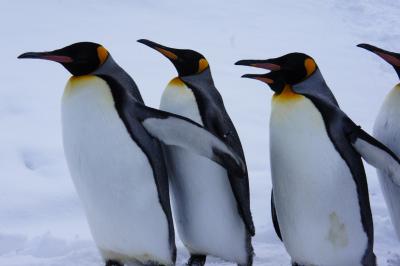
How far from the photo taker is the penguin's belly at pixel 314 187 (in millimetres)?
2205

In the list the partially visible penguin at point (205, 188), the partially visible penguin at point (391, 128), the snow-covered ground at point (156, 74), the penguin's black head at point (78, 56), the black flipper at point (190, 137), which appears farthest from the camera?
the snow-covered ground at point (156, 74)

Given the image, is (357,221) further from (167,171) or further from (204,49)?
(204,49)

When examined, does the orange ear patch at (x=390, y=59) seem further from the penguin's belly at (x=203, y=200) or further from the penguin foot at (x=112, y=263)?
the penguin foot at (x=112, y=263)

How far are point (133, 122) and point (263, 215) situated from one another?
4.10 feet

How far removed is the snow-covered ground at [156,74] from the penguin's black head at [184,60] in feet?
2.77

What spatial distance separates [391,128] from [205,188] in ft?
2.66

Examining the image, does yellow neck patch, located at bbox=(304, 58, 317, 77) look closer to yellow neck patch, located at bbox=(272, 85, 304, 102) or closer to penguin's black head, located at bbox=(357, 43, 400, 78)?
yellow neck patch, located at bbox=(272, 85, 304, 102)

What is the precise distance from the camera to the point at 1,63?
6.26 m

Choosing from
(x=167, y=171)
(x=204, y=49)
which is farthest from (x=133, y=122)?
(x=204, y=49)

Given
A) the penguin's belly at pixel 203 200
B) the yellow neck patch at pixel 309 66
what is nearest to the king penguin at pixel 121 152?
the penguin's belly at pixel 203 200

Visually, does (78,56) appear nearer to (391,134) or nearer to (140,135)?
(140,135)

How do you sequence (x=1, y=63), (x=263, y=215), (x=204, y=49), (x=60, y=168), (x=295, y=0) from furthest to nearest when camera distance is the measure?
(x=295, y=0)
(x=204, y=49)
(x=1, y=63)
(x=60, y=168)
(x=263, y=215)

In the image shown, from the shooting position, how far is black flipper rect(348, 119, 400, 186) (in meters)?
2.16

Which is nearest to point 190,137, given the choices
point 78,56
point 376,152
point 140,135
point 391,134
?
point 140,135
